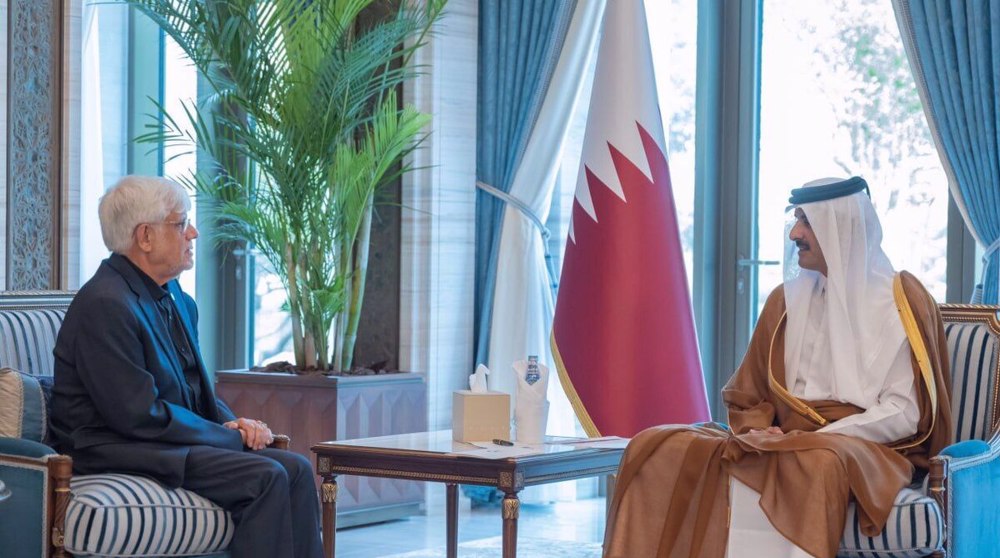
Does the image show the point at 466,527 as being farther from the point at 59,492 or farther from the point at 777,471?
the point at 59,492

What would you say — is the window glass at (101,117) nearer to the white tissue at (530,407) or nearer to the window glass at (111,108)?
the window glass at (111,108)

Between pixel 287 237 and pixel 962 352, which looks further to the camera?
pixel 287 237

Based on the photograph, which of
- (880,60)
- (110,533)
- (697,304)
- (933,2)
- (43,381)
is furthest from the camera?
(697,304)

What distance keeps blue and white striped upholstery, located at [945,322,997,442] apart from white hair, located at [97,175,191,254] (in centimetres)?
242

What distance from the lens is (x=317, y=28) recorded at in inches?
231

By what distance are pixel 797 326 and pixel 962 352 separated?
519 mm

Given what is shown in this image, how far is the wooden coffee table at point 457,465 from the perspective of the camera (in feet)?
12.9

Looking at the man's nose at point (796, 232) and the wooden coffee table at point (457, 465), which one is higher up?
the man's nose at point (796, 232)

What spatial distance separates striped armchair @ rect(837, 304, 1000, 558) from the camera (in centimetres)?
365

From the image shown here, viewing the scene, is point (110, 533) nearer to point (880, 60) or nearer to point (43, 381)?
point (43, 381)

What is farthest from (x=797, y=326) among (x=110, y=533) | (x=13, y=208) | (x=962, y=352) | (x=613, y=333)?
(x=13, y=208)

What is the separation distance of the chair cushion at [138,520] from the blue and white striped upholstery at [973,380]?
7.32ft

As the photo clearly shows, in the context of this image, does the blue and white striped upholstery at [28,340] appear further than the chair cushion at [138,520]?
Yes

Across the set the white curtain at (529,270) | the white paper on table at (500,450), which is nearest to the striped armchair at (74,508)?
the white paper on table at (500,450)
